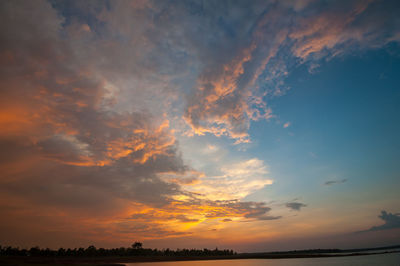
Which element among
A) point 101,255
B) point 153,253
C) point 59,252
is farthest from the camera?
point 153,253

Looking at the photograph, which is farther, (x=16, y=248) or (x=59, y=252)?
(x=59, y=252)

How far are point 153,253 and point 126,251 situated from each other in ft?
90.0

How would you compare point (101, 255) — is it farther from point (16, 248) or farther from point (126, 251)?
point (16, 248)

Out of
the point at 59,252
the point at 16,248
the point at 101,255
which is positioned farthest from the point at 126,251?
the point at 16,248

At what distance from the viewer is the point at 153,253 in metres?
186

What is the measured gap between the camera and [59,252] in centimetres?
14112

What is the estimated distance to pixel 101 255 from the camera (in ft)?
500

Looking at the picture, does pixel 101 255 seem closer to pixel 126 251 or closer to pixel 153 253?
pixel 126 251

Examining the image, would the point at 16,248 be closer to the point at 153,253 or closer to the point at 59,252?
the point at 59,252

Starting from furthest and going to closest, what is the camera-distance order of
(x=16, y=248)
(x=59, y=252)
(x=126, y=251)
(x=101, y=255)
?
1. (x=126, y=251)
2. (x=101, y=255)
3. (x=59, y=252)
4. (x=16, y=248)

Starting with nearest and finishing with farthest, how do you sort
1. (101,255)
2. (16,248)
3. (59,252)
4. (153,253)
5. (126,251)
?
(16,248) → (59,252) → (101,255) → (126,251) → (153,253)

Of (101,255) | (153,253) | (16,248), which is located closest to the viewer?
(16,248)

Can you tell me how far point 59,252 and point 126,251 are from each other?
45178mm

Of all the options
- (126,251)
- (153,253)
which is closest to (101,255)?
(126,251)
